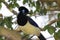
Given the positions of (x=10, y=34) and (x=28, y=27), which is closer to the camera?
(x=10, y=34)

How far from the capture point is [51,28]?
80 centimetres

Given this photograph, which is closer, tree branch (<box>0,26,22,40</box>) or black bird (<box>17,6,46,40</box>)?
tree branch (<box>0,26,22,40</box>)

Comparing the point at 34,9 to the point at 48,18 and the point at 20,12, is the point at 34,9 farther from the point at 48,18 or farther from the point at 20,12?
the point at 20,12

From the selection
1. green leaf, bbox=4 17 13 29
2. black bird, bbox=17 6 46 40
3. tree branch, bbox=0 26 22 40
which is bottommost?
tree branch, bbox=0 26 22 40

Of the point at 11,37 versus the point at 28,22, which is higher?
the point at 28,22

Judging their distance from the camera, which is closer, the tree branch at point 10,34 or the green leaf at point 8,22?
the tree branch at point 10,34

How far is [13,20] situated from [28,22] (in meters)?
0.10

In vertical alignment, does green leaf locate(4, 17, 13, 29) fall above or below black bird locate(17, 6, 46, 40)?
above

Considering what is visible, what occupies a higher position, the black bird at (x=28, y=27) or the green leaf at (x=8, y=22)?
the green leaf at (x=8, y=22)

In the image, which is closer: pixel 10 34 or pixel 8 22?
pixel 10 34

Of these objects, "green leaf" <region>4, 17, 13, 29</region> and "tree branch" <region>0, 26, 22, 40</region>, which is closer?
"tree branch" <region>0, 26, 22, 40</region>

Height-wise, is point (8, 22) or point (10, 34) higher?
point (8, 22)

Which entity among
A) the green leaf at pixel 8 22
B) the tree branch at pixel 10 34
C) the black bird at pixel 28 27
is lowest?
the tree branch at pixel 10 34

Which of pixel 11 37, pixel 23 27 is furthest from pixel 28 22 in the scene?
pixel 11 37
